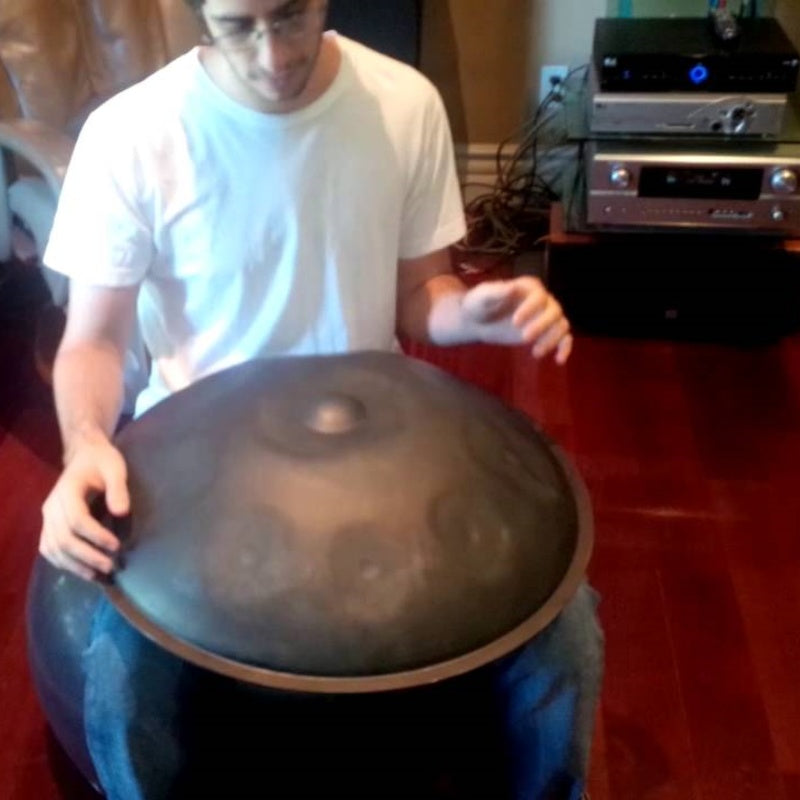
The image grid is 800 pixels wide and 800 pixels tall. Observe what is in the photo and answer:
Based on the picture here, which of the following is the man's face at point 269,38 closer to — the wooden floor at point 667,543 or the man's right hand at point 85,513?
the man's right hand at point 85,513

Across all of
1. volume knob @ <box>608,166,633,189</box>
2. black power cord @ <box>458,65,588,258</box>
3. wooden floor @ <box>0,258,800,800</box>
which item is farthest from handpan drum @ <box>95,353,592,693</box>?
black power cord @ <box>458,65,588,258</box>

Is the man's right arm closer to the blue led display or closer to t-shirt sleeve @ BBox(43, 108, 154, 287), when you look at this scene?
Answer: t-shirt sleeve @ BBox(43, 108, 154, 287)

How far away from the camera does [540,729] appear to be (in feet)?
3.19

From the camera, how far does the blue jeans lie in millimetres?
941

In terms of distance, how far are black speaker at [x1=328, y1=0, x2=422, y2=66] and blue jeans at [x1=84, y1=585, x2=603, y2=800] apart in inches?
47.6

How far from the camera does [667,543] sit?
160cm

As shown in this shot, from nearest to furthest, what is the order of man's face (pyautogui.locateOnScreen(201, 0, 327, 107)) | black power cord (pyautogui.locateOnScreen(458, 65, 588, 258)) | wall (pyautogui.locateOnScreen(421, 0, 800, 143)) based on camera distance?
man's face (pyautogui.locateOnScreen(201, 0, 327, 107)) → wall (pyautogui.locateOnScreen(421, 0, 800, 143)) → black power cord (pyautogui.locateOnScreen(458, 65, 588, 258))

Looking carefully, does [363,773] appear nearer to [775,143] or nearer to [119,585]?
[119,585]

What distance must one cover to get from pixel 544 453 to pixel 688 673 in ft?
1.96

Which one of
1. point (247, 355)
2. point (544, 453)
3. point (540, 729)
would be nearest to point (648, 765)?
point (540, 729)

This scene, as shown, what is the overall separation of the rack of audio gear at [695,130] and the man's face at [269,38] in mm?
994

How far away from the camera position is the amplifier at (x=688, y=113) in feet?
6.10

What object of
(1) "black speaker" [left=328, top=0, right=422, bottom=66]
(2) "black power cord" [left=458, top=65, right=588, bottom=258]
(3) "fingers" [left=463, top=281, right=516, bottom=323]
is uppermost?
(3) "fingers" [left=463, top=281, right=516, bottom=323]

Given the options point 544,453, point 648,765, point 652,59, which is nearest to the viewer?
point 544,453
